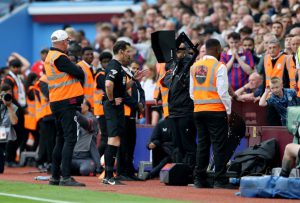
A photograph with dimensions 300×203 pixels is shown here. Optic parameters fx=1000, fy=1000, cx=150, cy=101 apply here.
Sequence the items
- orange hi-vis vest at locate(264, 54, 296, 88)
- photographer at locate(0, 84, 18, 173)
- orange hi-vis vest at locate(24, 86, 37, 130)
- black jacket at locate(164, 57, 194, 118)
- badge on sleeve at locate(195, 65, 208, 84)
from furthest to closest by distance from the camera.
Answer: orange hi-vis vest at locate(24, 86, 37, 130), photographer at locate(0, 84, 18, 173), orange hi-vis vest at locate(264, 54, 296, 88), black jacket at locate(164, 57, 194, 118), badge on sleeve at locate(195, 65, 208, 84)

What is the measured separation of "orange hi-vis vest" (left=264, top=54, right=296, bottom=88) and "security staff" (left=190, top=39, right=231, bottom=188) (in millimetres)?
2105

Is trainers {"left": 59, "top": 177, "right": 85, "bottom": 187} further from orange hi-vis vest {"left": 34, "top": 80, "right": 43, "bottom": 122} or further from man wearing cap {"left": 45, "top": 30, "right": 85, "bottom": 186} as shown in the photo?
orange hi-vis vest {"left": 34, "top": 80, "right": 43, "bottom": 122}

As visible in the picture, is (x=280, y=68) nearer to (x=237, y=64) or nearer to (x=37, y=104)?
(x=237, y=64)

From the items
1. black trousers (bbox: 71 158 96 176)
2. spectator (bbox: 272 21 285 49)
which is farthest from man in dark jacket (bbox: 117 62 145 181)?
spectator (bbox: 272 21 285 49)

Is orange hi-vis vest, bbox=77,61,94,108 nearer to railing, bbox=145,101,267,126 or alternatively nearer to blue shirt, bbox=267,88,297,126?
railing, bbox=145,101,267,126

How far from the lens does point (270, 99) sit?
16188 mm

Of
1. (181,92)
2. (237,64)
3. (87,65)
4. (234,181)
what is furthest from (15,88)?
(234,181)

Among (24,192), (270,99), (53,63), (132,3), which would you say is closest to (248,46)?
(270,99)

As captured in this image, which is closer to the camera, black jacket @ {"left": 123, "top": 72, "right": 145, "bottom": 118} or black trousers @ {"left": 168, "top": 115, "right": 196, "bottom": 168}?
black trousers @ {"left": 168, "top": 115, "right": 196, "bottom": 168}

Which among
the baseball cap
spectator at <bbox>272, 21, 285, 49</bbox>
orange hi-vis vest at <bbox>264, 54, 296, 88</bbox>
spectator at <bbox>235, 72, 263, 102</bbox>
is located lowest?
spectator at <bbox>235, 72, 263, 102</bbox>

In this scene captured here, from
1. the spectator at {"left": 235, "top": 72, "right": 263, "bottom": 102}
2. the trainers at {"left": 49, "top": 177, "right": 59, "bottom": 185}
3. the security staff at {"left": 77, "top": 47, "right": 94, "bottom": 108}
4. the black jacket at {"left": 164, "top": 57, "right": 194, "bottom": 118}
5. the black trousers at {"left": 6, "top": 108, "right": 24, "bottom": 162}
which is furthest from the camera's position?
the black trousers at {"left": 6, "top": 108, "right": 24, "bottom": 162}

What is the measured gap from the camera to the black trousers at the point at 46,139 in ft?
64.6

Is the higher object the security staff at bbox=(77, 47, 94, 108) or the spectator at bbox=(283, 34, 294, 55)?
the spectator at bbox=(283, 34, 294, 55)

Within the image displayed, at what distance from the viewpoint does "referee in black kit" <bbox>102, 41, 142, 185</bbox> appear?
1605cm
